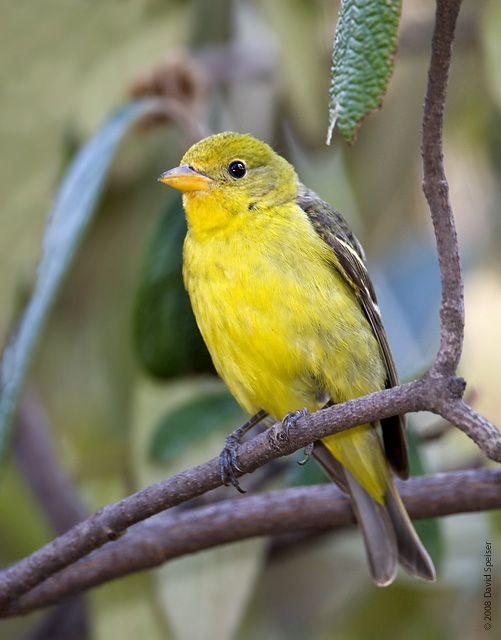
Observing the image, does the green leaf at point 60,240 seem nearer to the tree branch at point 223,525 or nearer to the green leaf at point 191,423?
the tree branch at point 223,525

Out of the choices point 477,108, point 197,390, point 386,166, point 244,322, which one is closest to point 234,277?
point 244,322

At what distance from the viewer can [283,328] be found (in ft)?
7.27

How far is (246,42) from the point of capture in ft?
11.7

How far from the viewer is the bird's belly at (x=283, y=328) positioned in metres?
2.23

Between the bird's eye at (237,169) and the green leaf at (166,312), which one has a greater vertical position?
the bird's eye at (237,169)

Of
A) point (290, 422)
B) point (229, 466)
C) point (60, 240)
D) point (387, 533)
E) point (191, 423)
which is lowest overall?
point (387, 533)

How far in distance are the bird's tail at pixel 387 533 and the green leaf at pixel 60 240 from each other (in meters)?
0.94

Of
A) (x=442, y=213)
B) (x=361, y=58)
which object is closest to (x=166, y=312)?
(x=442, y=213)

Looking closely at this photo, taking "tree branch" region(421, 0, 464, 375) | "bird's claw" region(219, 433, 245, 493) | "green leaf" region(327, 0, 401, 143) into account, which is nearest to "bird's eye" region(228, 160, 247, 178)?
"bird's claw" region(219, 433, 245, 493)

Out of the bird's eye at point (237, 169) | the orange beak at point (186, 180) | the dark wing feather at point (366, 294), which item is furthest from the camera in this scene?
the bird's eye at point (237, 169)

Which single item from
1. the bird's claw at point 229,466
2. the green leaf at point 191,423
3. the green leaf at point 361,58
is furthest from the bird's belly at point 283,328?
the green leaf at point 361,58

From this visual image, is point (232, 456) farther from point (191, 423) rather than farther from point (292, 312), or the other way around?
point (191, 423)

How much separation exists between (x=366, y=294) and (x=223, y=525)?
71cm

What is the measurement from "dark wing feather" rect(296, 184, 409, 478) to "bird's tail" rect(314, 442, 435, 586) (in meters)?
0.12
